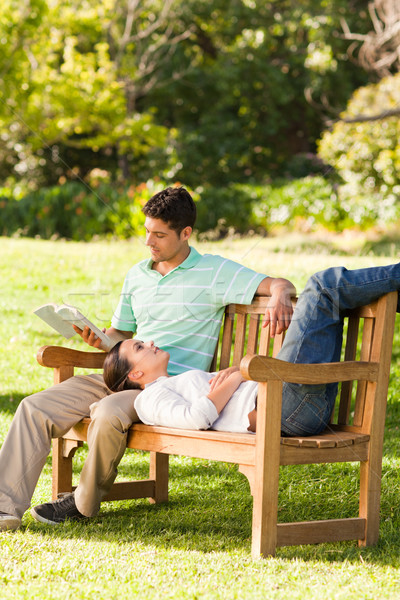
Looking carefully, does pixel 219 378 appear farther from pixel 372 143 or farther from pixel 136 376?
pixel 372 143

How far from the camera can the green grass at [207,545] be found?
2174mm

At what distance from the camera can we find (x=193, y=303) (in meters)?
3.00

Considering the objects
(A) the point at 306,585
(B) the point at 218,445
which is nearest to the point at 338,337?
(B) the point at 218,445

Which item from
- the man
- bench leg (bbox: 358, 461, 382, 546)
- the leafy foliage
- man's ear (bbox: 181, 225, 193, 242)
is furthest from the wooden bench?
the leafy foliage

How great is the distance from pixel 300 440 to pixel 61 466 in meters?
1.10

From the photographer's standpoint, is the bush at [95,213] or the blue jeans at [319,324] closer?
the blue jeans at [319,324]

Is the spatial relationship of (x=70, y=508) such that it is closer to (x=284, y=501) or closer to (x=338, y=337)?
(x=284, y=501)

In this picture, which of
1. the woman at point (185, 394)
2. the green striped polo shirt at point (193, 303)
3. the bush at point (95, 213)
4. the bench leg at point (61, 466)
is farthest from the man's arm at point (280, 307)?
the bush at point (95, 213)

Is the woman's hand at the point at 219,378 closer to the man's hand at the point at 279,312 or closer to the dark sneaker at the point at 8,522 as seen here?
the man's hand at the point at 279,312

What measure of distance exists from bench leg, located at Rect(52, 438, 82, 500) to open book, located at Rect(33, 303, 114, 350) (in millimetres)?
442

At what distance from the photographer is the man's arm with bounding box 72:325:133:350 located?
2.98m

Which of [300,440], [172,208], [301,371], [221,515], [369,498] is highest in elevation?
[172,208]

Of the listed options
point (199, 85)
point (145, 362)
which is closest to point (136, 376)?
point (145, 362)

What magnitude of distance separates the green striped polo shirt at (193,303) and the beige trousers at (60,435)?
0.32 meters
